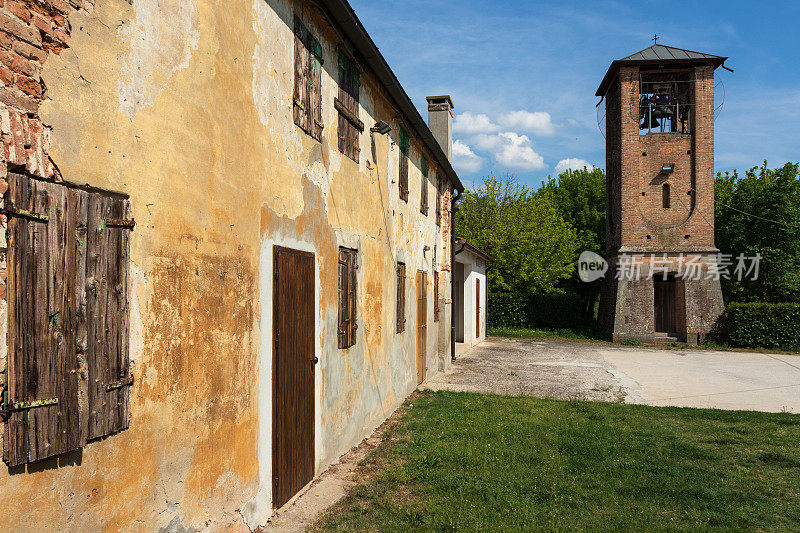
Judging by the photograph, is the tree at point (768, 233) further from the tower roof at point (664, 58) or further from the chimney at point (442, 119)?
the chimney at point (442, 119)

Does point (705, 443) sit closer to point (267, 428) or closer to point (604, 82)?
point (267, 428)

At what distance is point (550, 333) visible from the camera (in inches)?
981

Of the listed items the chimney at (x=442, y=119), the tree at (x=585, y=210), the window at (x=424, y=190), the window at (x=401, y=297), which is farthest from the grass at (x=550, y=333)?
the window at (x=401, y=297)

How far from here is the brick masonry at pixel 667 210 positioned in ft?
70.2

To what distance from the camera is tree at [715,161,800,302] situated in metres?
24.2

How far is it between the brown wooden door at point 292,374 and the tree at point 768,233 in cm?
Answer: 2664

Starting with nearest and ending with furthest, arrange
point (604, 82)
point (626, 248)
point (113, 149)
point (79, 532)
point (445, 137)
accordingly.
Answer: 1. point (79, 532)
2. point (113, 149)
3. point (445, 137)
4. point (626, 248)
5. point (604, 82)

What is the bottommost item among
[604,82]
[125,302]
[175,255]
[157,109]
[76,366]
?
[76,366]

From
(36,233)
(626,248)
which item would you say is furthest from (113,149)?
(626,248)

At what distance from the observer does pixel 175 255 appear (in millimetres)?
3201

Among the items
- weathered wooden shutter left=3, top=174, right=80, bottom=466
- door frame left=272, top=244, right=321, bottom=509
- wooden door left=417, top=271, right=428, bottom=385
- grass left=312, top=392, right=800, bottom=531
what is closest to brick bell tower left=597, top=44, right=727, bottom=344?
wooden door left=417, top=271, right=428, bottom=385

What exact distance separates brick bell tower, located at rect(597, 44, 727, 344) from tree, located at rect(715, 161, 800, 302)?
542 cm

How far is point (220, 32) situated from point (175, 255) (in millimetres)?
1697

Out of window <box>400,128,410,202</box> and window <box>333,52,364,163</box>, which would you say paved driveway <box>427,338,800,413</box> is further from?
window <box>333,52,364,163</box>
